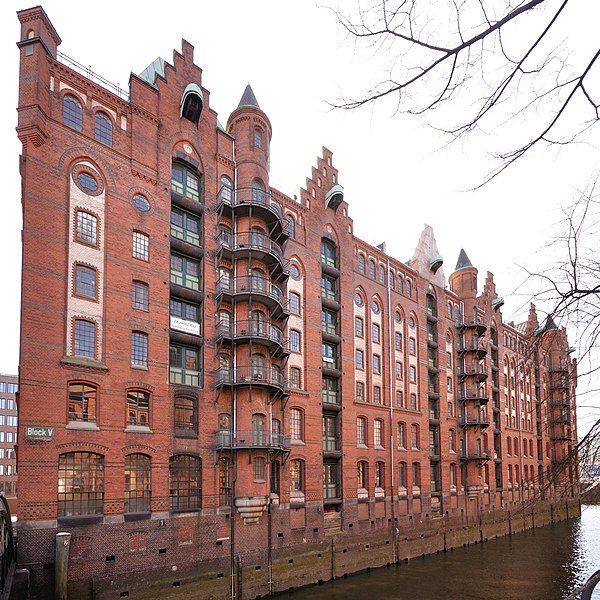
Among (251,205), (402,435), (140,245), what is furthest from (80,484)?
(402,435)

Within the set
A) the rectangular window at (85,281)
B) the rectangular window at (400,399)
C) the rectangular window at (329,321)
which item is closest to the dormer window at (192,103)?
the rectangular window at (85,281)

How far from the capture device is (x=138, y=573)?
24.0 metres

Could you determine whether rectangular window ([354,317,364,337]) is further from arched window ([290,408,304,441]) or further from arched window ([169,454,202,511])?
arched window ([169,454,202,511])

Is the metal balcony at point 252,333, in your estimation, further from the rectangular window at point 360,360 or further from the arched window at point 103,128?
the arched window at point 103,128

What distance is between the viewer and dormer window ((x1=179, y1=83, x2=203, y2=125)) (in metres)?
29.8

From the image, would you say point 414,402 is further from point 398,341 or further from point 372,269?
point 372,269

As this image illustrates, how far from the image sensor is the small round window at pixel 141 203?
27.4 m

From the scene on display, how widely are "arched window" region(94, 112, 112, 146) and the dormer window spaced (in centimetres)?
435

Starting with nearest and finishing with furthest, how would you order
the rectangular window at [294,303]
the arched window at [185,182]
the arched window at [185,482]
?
the arched window at [185,482]
the arched window at [185,182]
the rectangular window at [294,303]

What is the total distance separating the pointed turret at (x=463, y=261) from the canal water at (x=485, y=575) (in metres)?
26.2

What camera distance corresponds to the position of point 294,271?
36.8 m

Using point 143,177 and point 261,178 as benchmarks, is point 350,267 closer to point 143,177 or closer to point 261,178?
point 261,178

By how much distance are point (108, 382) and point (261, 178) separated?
14.3 m

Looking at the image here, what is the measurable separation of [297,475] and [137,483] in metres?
11.5
